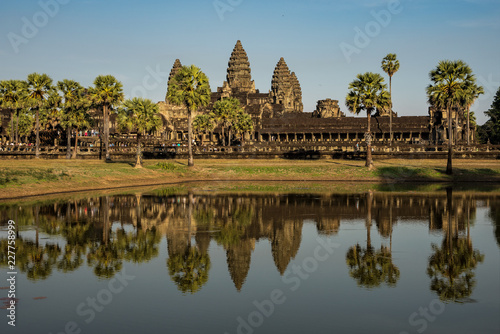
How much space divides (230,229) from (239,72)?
169 metres

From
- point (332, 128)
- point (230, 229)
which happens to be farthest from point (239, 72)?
point (230, 229)

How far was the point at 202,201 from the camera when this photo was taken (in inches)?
1722

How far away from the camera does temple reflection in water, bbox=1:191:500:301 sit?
68.6 ft

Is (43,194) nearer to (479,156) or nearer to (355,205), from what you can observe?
(355,205)

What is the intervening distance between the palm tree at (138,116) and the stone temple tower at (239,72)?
122 m

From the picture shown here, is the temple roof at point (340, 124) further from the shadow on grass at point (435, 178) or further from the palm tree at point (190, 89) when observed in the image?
the palm tree at point (190, 89)

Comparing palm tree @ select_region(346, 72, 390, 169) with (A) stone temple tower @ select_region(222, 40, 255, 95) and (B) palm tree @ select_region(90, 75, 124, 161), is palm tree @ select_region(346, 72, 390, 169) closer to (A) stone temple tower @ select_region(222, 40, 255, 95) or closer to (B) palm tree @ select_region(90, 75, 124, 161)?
(B) palm tree @ select_region(90, 75, 124, 161)

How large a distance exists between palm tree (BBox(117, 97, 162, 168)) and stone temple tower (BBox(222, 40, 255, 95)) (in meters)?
122

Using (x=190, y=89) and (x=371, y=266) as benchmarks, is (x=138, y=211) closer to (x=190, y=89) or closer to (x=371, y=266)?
(x=371, y=266)

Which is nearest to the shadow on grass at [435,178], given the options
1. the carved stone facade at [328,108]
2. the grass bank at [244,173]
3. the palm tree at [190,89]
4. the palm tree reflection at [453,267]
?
the grass bank at [244,173]

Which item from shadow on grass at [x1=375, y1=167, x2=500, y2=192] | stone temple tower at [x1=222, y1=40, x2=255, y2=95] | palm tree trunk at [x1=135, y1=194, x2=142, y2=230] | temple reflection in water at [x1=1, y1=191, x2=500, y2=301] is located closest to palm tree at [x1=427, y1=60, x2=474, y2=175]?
shadow on grass at [x1=375, y1=167, x2=500, y2=192]

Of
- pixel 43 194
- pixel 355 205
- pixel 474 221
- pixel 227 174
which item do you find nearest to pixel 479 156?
pixel 227 174

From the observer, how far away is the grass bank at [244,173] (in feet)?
183

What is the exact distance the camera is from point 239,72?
195250 millimetres
